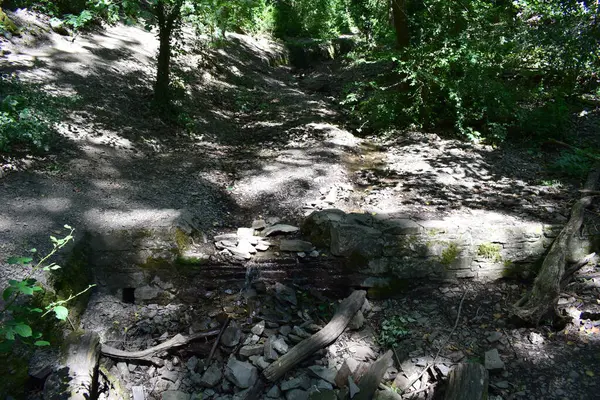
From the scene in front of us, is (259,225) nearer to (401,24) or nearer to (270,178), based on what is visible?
(270,178)

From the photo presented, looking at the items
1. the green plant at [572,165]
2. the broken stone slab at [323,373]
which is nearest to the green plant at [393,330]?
the broken stone slab at [323,373]

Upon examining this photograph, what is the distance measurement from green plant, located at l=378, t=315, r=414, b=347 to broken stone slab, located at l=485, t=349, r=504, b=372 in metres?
0.73

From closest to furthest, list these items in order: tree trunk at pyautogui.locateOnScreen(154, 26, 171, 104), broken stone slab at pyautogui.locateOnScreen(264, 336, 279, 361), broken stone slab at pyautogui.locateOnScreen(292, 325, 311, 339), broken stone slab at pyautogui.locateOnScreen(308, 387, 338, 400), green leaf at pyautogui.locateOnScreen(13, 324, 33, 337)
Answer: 1. green leaf at pyautogui.locateOnScreen(13, 324, 33, 337)
2. broken stone slab at pyautogui.locateOnScreen(308, 387, 338, 400)
3. broken stone slab at pyautogui.locateOnScreen(264, 336, 279, 361)
4. broken stone slab at pyautogui.locateOnScreen(292, 325, 311, 339)
5. tree trunk at pyautogui.locateOnScreen(154, 26, 171, 104)

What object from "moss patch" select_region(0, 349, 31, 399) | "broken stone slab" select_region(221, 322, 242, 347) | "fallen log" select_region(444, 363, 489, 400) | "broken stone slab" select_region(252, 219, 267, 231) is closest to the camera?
"moss patch" select_region(0, 349, 31, 399)

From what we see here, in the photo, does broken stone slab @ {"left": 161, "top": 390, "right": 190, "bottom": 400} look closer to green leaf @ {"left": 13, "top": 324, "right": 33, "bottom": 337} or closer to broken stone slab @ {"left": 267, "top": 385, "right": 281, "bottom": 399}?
broken stone slab @ {"left": 267, "top": 385, "right": 281, "bottom": 399}

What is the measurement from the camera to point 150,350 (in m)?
3.64

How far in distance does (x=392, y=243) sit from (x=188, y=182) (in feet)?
10.7

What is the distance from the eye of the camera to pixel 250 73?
13461mm

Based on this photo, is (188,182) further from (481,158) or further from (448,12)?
(448,12)

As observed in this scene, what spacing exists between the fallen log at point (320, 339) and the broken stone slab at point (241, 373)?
0.46ft

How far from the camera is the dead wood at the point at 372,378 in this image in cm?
335

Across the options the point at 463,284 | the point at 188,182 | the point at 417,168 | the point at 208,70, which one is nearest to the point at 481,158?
the point at 417,168

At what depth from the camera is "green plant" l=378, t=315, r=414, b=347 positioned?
12.9ft

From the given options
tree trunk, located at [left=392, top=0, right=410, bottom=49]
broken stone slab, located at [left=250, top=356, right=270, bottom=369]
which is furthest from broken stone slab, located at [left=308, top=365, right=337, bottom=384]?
tree trunk, located at [left=392, top=0, right=410, bottom=49]
